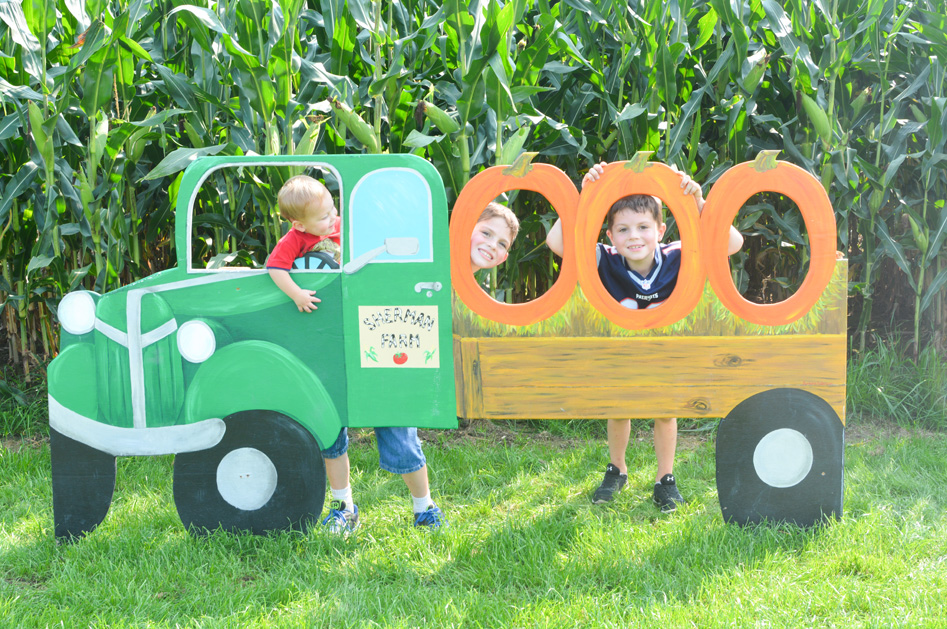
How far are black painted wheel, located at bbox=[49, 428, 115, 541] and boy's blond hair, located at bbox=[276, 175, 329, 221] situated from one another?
48.7 inches

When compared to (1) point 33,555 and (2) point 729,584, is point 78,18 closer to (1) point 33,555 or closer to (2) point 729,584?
(1) point 33,555

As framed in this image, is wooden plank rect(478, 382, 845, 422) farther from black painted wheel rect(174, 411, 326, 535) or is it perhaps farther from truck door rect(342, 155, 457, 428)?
black painted wheel rect(174, 411, 326, 535)

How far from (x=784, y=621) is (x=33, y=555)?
9.02 feet

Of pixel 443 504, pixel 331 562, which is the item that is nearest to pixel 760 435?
pixel 443 504

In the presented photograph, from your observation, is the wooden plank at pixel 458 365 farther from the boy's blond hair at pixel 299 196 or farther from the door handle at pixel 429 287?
the boy's blond hair at pixel 299 196

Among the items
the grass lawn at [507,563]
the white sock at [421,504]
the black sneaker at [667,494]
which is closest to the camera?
the grass lawn at [507,563]

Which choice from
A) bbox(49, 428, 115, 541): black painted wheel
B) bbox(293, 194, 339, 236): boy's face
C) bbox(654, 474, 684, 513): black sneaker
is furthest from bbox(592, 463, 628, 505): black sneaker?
bbox(49, 428, 115, 541): black painted wheel

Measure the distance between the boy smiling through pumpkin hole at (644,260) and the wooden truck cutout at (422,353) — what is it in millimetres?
121

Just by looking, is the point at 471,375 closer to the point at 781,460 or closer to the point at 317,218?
the point at 317,218

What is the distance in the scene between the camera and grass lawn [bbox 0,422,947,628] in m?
2.29

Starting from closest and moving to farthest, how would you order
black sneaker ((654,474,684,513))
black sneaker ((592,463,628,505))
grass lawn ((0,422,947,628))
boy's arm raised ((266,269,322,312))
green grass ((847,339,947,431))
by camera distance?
grass lawn ((0,422,947,628)) < boy's arm raised ((266,269,322,312)) < black sneaker ((654,474,684,513)) < black sneaker ((592,463,628,505)) < green grass ((847,339,947,431))

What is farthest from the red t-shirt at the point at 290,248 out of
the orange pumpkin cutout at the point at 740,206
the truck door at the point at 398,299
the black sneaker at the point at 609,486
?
the black sneaker at the point at 609,486

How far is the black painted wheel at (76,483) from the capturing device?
288 cm

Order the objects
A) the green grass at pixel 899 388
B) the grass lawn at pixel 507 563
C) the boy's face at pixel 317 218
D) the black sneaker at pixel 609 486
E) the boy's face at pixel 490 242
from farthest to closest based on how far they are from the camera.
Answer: the green grass at pixel 899 388 → the black sneaker at pixel 609 486 → the boy's face at pixel 490 242 → the boy's face at pixel 317 218 → the grass lawn at pixel 507 563
